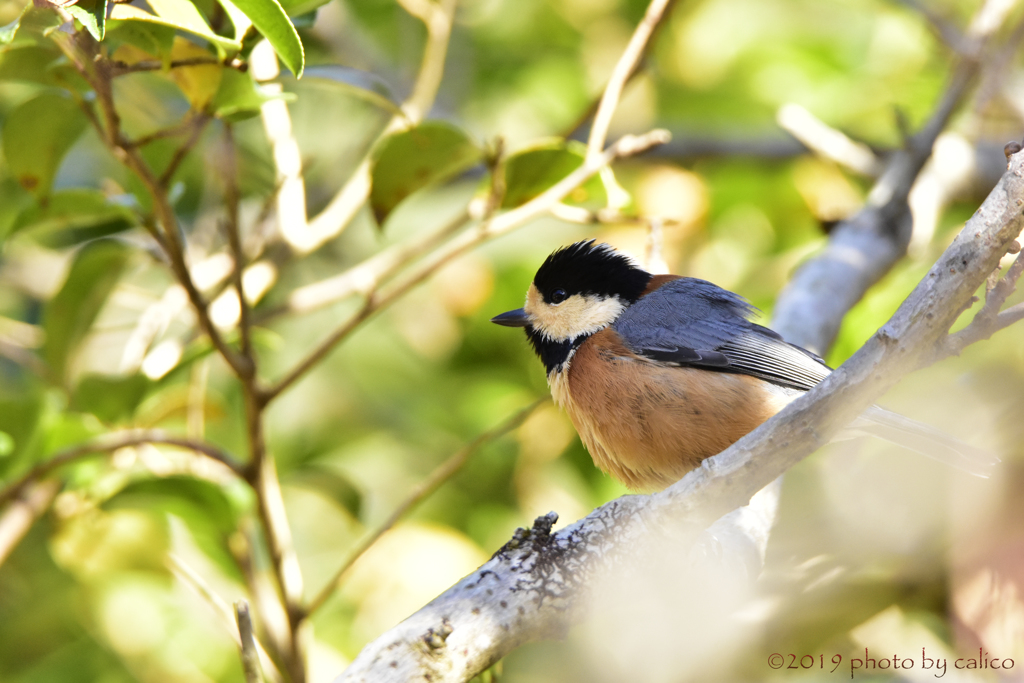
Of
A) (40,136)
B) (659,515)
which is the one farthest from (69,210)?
(659,515)

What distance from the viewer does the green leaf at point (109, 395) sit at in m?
2.59

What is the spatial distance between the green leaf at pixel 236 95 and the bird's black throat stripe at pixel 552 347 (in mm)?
1416

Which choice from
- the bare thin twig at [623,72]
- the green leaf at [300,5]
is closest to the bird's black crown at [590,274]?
the bare thin twig at [623,72]

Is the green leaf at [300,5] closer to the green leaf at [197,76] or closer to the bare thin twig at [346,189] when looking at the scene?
the green leaf at [197,76]

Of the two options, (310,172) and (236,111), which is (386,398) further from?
(236,111)

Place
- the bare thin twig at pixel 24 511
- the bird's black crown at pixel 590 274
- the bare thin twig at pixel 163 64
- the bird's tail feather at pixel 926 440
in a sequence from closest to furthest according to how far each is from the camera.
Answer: the bare thin twig at pixel 163 64 < the bird's tail feather at pixel 926 440 < the bare thin twig at pixel 24 511 < the bird's black crown at pixel 590 274

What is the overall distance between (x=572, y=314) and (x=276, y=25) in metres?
1.66

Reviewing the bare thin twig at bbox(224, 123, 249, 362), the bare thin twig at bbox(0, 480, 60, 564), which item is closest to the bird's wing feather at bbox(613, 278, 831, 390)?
the bare thin twig at bbox(224, 123, 249, 362)

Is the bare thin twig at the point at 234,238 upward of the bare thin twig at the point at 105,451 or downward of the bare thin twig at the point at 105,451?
upward

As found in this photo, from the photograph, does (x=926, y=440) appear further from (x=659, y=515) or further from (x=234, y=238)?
(x=234, y=238)

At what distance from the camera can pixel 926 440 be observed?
2203mm

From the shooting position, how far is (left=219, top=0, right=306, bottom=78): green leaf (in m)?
1.57

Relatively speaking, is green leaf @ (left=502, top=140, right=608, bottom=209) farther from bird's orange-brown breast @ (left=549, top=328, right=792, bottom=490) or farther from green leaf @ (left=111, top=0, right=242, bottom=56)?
green leaf @ (left=111, top=0, right=242, bottom=56)

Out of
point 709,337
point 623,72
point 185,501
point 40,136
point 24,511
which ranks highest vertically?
point 623,72
